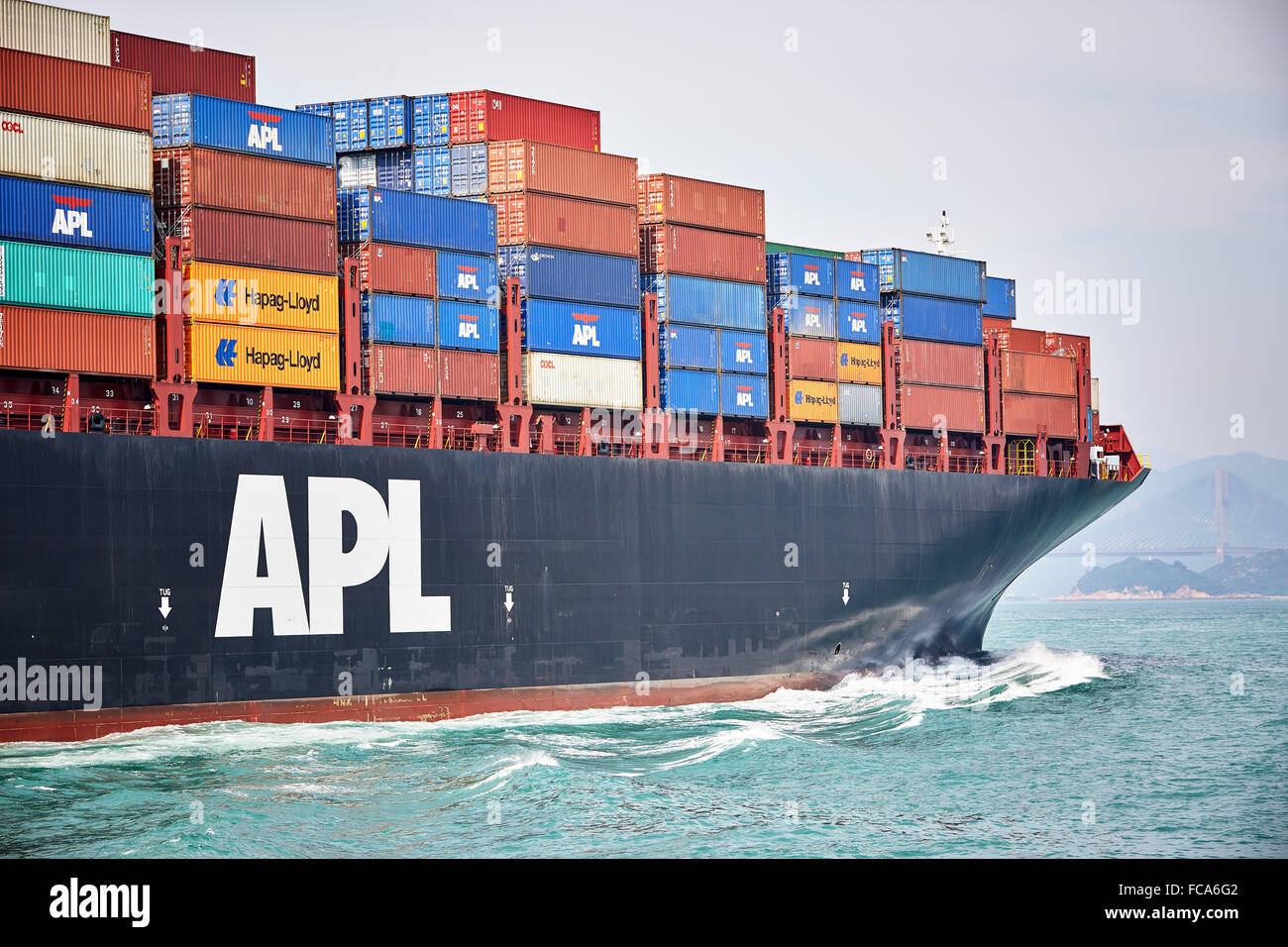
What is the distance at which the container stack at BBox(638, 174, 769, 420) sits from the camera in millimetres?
36594

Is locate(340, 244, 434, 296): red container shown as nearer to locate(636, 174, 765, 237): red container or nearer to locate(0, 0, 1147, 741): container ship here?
locate(0, 0, 1147, 741): container ship

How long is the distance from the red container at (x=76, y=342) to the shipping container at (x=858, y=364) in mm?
20995

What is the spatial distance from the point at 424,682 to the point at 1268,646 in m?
57.8

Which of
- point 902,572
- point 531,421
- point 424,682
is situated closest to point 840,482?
point 902,572

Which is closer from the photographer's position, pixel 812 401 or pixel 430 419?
pixel 430 419

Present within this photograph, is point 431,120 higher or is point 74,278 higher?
point 431,120

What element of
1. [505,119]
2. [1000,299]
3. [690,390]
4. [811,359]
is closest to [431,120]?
[505,119]

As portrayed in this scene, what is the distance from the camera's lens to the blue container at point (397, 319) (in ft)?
102

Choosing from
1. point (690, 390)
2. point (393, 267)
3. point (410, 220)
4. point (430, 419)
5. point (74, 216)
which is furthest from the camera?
point (690, 390)

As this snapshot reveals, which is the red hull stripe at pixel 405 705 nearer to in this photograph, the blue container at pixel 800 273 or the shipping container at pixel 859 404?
the shipping container at pixel 859 404

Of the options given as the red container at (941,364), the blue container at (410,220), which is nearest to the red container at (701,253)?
the blue container at (410,220)

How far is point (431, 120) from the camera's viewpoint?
35.2 meters

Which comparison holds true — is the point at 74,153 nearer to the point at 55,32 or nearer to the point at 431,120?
the point at 55,32

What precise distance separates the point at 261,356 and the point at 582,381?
8751 mm
